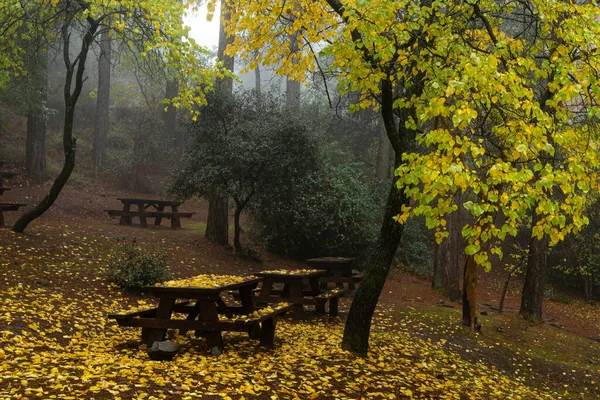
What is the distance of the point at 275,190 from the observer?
48.6 feet

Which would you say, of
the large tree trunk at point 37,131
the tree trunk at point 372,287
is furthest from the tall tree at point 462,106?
the large tree trunk at point 37,131

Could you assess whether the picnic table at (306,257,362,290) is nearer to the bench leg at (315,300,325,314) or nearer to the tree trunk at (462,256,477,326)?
the bench leg at (315,300,325,314)

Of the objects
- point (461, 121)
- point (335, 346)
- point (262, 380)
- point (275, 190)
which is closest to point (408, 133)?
point (461, 121)

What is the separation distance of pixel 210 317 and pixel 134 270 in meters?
3.96

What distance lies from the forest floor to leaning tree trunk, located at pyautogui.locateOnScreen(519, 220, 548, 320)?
389 millimetres

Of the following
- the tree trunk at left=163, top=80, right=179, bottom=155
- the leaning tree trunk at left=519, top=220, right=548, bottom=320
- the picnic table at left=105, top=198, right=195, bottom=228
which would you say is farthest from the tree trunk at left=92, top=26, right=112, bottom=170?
the leaning tree trunk at left=519, top=220, right=548, bottom=320

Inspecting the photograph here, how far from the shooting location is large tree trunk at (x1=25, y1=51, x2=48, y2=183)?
750 inches

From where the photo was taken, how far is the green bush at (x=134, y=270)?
10047mm

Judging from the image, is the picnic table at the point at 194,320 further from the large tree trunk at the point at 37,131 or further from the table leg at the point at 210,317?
the large tree trunk at the point at 37,131

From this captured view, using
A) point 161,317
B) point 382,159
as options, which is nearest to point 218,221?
point 382,159

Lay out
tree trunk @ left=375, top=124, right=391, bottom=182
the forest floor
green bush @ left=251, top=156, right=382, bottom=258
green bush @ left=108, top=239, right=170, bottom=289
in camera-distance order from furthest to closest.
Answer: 1. tree trunk @ left=375, top=124, right=391, bottom=182
2. green bush @ left=251, top=156, right=382, bottom=258
3. green bush @ left=108, top=239, right=170, bottom=289
4. the forest floor

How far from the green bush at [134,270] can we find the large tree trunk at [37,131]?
443 inches

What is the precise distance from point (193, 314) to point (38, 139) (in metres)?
15.7

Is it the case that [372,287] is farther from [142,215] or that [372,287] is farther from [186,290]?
[142,215]
